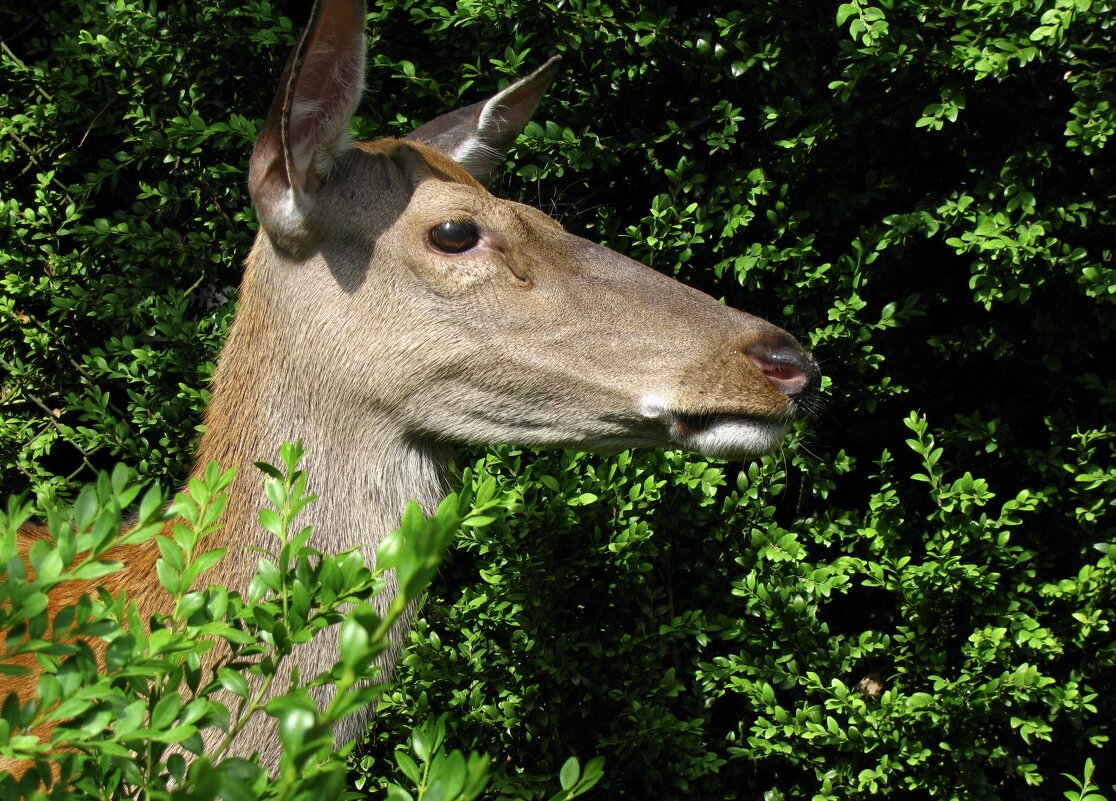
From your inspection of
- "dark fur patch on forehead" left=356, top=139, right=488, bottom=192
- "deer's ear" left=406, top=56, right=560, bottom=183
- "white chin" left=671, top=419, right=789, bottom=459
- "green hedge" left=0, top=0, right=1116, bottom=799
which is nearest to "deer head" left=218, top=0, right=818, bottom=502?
"white chin" left=671, top=419, right=789, bottom=459

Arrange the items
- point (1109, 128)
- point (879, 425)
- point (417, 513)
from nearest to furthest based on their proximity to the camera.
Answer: point (417, 513) < point (1109, 128) < point (879, 425)

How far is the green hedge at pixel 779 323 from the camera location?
3734 millimetres

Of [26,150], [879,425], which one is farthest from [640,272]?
[26,150]

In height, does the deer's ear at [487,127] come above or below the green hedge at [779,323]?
above

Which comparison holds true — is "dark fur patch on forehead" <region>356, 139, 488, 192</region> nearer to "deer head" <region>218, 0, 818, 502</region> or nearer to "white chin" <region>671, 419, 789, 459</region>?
"deer head" <region>218, 0, 818, 502</region>

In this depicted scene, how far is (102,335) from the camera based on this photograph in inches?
197

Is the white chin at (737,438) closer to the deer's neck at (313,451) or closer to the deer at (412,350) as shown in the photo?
the deer at (412,350)

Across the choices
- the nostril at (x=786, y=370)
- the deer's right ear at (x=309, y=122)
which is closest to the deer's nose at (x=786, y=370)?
the nostril at (x=786, y=370)

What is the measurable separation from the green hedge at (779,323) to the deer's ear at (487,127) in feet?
1.44

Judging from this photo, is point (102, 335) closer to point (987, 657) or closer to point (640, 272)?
point (640, 272)

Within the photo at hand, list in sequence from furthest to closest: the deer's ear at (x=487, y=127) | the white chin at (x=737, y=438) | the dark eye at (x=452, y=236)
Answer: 1. the deer's ear at (x=487, y=127)
2. the dark eye at (x=452, y=236)
3. the white chin at (x=737, y=438)

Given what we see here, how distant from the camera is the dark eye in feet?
9.67

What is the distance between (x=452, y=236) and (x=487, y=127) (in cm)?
82

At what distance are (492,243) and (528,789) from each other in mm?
1886
